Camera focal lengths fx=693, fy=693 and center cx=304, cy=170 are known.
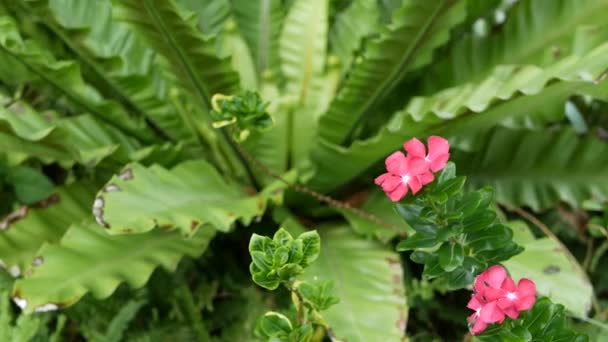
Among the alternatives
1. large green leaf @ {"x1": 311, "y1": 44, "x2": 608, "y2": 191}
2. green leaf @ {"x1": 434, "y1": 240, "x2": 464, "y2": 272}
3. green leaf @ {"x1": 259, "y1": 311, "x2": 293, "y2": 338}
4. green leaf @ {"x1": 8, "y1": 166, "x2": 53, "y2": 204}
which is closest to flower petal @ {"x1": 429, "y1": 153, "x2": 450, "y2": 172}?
green leaf @ {"x1": 434, "y1": 240, "x2": 464, "y2": 272}

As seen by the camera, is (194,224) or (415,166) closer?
(415,166)

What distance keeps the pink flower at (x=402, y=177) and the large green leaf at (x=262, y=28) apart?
0.83 m

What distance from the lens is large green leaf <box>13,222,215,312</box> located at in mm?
1000

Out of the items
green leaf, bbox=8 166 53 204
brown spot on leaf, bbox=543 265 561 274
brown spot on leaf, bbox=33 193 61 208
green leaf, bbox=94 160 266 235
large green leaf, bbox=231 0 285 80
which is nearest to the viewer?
green leaf, bbox=94 160 266 235

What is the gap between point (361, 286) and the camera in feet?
3.69

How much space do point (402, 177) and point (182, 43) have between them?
0.59 meters

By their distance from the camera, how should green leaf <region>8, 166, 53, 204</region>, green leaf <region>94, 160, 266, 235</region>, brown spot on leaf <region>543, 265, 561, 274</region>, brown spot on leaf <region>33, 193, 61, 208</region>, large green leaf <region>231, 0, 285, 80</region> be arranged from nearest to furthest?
green leaf <region>94, 160, 266, 235</region>
brown spot on leaf <region>543, 265, 561, 274</region>
brown spot on leaf <region>33, 193, 61, 208</region>
green leaf <region>8, 166, 53, 204</region>
large green leaf <region>231, 0, 285, 80</region>

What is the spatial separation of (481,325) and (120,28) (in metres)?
1.05

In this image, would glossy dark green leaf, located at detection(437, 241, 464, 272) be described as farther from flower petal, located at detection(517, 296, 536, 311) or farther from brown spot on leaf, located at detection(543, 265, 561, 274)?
brown spot on leaf, located at detection(543, 265, 561, 274)

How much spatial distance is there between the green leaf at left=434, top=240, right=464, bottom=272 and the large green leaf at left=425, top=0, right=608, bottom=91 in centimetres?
62

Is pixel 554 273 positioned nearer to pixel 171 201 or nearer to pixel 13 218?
pixel 171 201

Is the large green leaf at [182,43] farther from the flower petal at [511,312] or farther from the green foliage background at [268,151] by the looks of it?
the flower petal at [511,312]

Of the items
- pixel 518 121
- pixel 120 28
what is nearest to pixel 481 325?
pixel 518 121

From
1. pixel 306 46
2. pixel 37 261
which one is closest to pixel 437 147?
pixel 37 261
